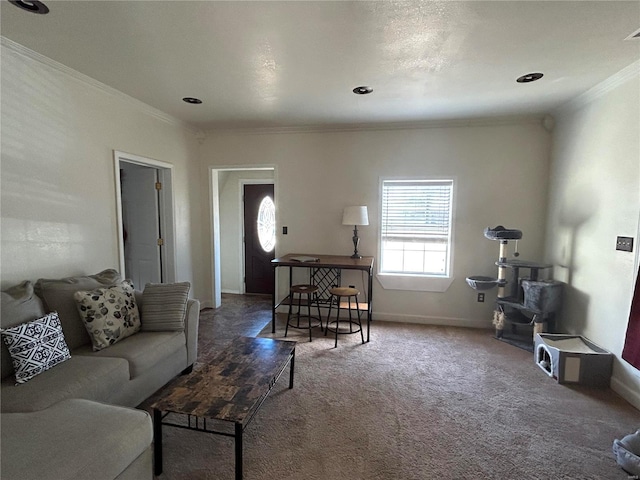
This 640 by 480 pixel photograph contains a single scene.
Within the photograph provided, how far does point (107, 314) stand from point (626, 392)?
3.91 meters

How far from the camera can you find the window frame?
3910 mm

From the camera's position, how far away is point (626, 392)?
2.38 meters

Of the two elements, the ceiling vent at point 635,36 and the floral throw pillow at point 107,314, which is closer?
the ceiling vent at point 635,36

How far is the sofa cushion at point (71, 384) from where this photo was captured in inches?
62.8

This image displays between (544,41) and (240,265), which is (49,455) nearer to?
(544,41)

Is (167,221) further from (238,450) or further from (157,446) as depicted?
(238,450)

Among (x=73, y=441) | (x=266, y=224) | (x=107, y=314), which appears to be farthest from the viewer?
(x=266, y=224)

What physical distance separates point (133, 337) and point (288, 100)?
99.4 inches

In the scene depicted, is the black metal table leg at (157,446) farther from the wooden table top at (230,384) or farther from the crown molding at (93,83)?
the crown molding at (93,83)

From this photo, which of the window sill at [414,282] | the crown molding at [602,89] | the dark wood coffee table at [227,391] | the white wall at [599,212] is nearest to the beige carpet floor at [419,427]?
the dark wood coffee table at [227,391]

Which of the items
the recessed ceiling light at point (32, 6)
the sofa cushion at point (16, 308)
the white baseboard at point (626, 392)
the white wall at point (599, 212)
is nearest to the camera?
the recessed ceiling light at point (32, 6)

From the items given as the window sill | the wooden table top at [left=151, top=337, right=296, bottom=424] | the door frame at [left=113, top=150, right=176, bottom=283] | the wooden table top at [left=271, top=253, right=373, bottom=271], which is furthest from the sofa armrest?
the window sill

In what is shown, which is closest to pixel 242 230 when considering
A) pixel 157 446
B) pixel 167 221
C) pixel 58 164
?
pixel 167 221

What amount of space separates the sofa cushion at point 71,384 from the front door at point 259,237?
10.9 feet
